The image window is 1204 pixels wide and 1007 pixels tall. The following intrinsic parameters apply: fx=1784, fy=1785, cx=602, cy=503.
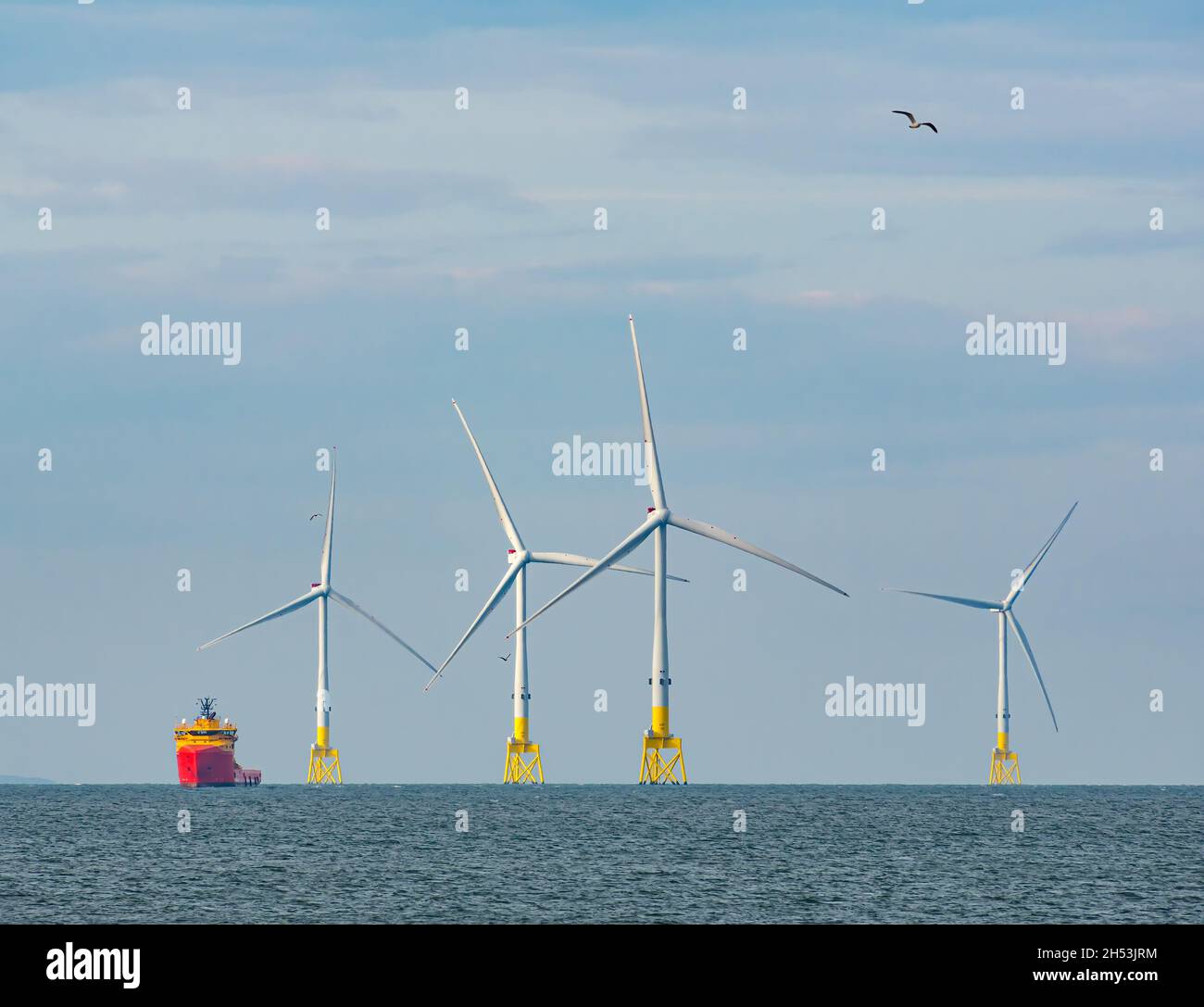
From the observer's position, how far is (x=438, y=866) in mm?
105000

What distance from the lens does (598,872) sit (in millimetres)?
100875

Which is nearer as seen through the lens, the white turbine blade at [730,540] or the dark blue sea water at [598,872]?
the dark blue sea water at [598,872]

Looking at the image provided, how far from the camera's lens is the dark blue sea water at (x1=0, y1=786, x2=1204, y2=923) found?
80.1m

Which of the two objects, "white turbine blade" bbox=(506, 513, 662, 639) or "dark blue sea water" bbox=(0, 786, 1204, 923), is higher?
"white turbine blade" bbox=(506, 513, 662, 639)

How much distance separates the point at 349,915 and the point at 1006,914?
29.2 m

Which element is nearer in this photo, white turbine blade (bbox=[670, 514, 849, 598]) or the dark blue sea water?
the dark blue sea water

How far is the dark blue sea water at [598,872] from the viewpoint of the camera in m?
80.1

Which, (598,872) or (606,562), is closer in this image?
(598,872)

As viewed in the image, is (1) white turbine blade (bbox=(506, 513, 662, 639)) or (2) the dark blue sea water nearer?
(2) the dark blue sea water

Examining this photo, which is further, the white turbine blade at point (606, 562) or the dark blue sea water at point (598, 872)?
the white turbine blade at point (606, 562)

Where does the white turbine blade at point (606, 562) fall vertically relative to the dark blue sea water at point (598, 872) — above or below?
above

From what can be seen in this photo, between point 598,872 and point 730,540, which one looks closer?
point 598,872
